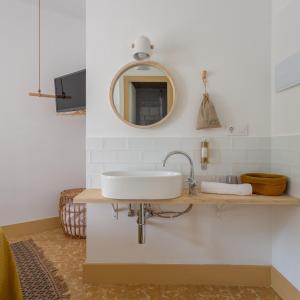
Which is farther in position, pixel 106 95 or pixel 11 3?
pixel 11 3

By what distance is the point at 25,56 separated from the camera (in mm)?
2598

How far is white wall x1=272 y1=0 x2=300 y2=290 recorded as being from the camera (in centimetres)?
146

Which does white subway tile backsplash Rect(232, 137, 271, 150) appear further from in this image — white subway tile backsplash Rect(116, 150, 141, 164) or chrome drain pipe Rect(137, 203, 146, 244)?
chrome drain pipe Rect(137, 203, 146, 244)

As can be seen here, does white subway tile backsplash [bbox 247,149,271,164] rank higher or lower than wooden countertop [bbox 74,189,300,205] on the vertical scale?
higher

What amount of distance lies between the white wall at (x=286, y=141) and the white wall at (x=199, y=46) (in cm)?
9

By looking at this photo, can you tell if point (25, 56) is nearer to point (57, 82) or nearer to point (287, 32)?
point (57, 82)

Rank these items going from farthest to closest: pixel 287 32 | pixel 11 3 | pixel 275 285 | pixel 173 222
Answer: pixel 11 3 < pixel 173 222 < pixel 275 285 < pixel 287 32

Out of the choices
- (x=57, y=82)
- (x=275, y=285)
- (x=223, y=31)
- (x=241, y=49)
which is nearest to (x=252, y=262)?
(x=275, y=285)

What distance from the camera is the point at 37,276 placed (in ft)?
5.99

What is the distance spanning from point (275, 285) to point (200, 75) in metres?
1.63

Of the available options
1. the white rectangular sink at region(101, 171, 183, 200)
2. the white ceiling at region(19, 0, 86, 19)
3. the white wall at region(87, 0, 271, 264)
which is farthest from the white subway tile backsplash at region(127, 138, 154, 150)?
the white ceiling at region(19, 0, 86, 19)

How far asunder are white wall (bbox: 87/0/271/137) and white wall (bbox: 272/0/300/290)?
0.09m

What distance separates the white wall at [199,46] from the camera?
5.71 feet

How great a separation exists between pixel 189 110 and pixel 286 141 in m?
0.69
